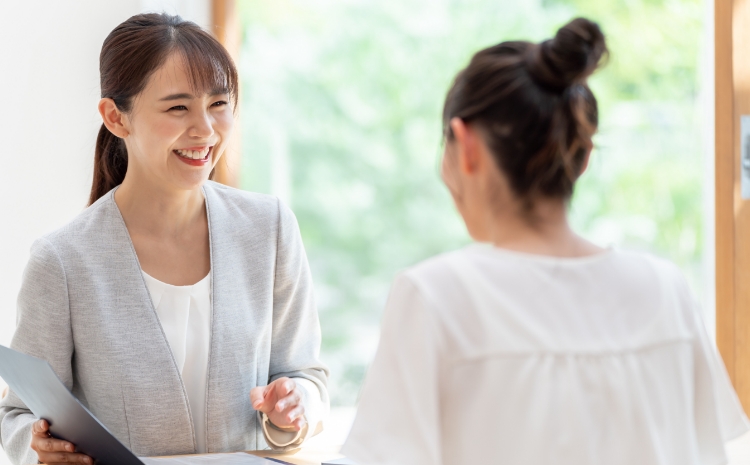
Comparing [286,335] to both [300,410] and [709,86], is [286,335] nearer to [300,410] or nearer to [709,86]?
[300,410]

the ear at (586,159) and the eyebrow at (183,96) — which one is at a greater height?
the eyebrow at (183,96)

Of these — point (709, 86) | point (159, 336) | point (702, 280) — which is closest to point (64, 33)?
point (159, 336)

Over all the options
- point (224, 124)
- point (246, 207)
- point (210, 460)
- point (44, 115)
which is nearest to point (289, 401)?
point (210, 460)

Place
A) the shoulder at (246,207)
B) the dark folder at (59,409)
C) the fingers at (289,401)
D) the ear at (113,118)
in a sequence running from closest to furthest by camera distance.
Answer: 1. the dark folder at (59,409)
2. the fingers at (289,401)
3. the ear at (113,118)
4. the shoulder at (246,207)

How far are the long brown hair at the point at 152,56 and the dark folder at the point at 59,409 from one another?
1.82 feet

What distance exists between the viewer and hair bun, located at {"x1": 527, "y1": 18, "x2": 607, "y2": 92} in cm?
75

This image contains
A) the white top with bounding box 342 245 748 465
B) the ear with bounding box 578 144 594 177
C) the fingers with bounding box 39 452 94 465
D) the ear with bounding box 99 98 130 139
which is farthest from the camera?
the ear with bounding box 99 98 130 139

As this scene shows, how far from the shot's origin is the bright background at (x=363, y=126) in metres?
1.91

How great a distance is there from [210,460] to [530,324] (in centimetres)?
70

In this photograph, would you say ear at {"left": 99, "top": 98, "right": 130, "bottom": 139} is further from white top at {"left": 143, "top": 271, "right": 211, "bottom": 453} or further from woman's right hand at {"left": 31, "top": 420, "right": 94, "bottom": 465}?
woman's right hand at {"left": 31, "top": 420, "right": 94, "bottom": 465}

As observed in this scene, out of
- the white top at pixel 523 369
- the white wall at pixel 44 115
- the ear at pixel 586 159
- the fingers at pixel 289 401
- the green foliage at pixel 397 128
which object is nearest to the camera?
the white top at pixel 523 369

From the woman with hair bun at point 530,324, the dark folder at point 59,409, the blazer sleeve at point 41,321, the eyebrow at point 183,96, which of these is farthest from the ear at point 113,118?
the woman with hair bun at point 530,324

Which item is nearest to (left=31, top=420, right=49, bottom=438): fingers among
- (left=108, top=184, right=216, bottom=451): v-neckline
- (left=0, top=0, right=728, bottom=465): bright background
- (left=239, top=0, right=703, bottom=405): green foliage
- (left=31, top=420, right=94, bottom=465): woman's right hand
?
(left=31, top=420, right=94, bottom=465): woman's right hand

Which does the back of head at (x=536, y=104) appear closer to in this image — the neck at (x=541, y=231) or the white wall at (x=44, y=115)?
the neck at (x=541, y=231)
